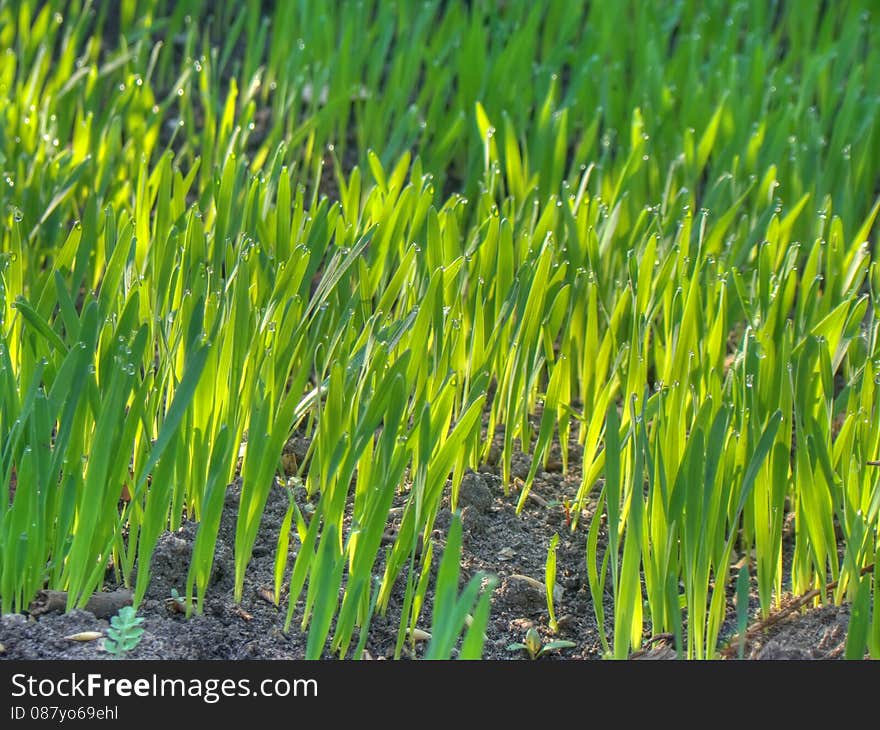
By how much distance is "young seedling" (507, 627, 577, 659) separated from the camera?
5.65 feet

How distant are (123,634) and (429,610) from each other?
0.43m

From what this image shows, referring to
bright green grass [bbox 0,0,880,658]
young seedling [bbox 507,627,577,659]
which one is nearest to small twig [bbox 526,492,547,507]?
bright green grass [bbox 0,0,880,658]

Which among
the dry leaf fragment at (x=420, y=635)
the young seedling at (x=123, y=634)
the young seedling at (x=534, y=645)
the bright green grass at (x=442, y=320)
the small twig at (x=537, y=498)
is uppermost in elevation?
the bright green grass at (x=442, y=320)

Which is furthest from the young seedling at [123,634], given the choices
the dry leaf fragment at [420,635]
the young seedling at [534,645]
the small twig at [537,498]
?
the small twig at [537,498]

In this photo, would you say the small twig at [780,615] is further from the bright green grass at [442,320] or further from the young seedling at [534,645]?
the young seedling at [534,645]

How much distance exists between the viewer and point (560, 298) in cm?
201

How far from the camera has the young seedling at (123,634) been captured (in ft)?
5.06

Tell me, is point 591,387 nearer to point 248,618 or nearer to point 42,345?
→ point 248,618

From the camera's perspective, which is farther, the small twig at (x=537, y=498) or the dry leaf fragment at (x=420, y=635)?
the small twig at (x=537, y=498)

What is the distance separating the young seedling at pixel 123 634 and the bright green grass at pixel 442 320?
0.09 meters

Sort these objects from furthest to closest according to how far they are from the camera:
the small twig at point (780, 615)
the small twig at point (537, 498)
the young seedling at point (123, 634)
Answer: the small twig at point (537, 498) < the small twig at point (780, 615) < the young seedling at point (123, 634)

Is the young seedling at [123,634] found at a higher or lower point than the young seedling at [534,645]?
higher
